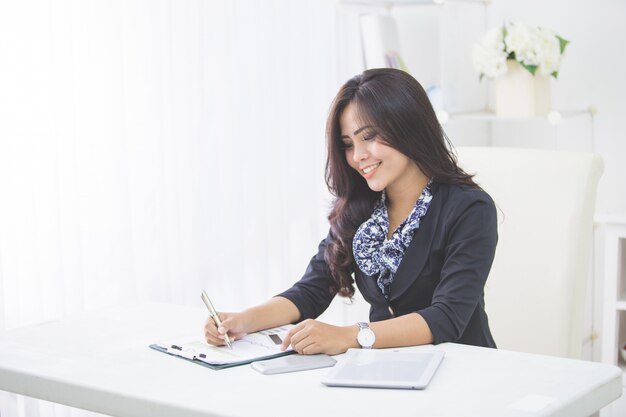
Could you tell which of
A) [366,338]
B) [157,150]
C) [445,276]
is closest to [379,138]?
[445,276]

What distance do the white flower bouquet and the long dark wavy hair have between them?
118 centimetres

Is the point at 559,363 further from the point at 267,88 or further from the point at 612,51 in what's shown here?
the point at 612,51

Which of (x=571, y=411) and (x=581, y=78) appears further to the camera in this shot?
(x=581, y=78)

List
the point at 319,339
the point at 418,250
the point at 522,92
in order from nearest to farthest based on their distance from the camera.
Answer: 1. the point at 319,339
2. the point at 418,250
3. the point at 522,92

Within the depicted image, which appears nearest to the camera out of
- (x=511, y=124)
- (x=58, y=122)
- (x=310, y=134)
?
(x=58, y=122)

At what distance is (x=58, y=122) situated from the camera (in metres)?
2.18

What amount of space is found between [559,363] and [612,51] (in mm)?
2115

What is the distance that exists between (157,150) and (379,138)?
814 mm

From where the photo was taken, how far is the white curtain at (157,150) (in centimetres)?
213

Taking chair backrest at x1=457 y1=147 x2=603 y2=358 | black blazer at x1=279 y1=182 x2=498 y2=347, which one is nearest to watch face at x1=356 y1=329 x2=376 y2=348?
black blazer at x1=279 y1=182 x2=498 y2=347

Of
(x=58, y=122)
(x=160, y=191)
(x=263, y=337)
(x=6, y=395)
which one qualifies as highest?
(x=58, y=122)

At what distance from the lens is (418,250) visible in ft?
6.07

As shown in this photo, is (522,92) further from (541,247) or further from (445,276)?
(445,276)

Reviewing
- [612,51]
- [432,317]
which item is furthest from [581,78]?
[432,317]
